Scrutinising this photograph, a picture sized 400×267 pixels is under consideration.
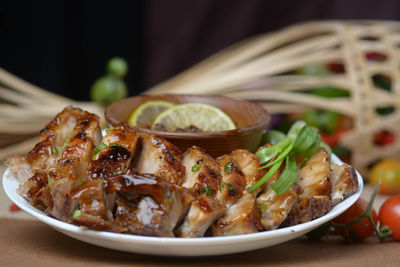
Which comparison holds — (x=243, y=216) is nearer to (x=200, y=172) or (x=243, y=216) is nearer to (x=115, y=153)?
(x=200, y=172)

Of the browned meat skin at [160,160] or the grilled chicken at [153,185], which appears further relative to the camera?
the browned meat skin at [160,160]

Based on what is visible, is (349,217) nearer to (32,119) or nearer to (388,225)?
(388,225)

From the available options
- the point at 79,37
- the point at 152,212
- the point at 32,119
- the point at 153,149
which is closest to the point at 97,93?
the point at 32,119

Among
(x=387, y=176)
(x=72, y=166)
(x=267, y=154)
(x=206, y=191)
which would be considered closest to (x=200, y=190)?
(x=206, y=191)

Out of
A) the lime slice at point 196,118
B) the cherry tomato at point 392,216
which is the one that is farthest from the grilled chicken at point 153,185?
the lime slice at point 196,118

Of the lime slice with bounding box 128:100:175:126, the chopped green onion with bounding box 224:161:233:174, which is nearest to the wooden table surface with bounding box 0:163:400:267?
the chopped green onion with bounding box 224:161:233:174

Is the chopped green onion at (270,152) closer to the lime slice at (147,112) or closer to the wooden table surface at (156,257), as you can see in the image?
the wooden table surface at (156,257)
